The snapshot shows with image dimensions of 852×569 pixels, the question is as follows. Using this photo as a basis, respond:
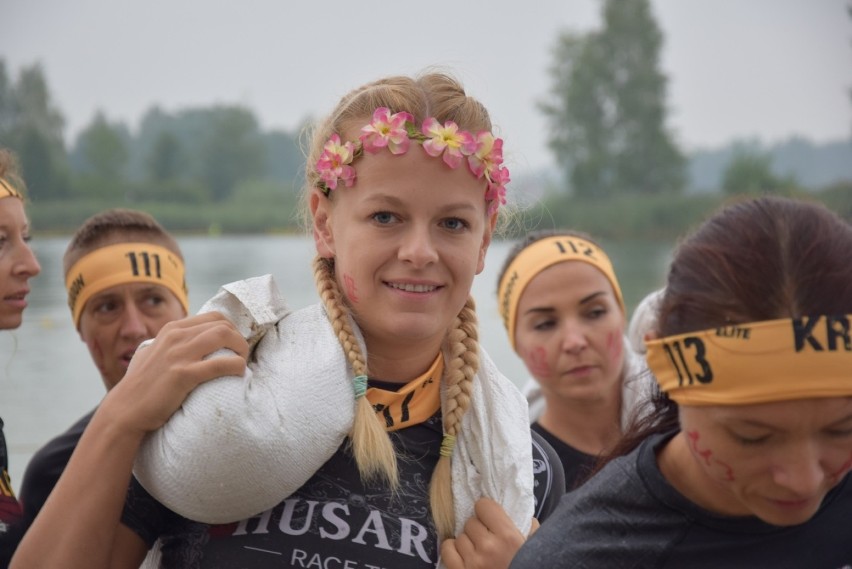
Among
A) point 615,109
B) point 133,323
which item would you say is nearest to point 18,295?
point 133,323

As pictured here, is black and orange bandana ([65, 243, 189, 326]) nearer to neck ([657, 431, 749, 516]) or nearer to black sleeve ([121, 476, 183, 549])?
black sleeve ([121, 476, 183, 549])

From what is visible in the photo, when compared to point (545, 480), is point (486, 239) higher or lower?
higher

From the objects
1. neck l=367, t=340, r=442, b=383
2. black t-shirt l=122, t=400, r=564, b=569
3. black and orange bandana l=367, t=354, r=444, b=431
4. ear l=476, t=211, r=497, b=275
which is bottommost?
black t-shirt l=122, t=400, r=564, b=569

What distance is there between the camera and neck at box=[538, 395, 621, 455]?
3543mm

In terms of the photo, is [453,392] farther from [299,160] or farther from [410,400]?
[299,160]

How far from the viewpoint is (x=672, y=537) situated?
1590 mm

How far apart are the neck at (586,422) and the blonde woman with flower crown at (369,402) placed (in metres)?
1.54

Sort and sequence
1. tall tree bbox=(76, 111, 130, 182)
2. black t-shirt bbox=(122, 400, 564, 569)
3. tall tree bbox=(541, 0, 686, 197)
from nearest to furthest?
black t-shirt bbox=(122, 400, 564, 569) → tall tree bbox=(76, 111, 130, 182) → tall tree bbox=(541, 0, 686, 197)

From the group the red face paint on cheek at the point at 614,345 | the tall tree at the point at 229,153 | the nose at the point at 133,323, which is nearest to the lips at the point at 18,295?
the nose at the point at 133,323

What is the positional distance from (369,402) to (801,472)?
2.79 ft

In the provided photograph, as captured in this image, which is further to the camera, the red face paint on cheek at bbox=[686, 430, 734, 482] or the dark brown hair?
the dark brown hair

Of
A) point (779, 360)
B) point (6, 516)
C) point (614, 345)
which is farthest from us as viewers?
point (614, 345)

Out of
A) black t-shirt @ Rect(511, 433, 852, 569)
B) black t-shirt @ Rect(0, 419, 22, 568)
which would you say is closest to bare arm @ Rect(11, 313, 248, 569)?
black t-shirt @ Rect(0, 419, 22, 568)

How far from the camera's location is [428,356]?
195 centimetres
